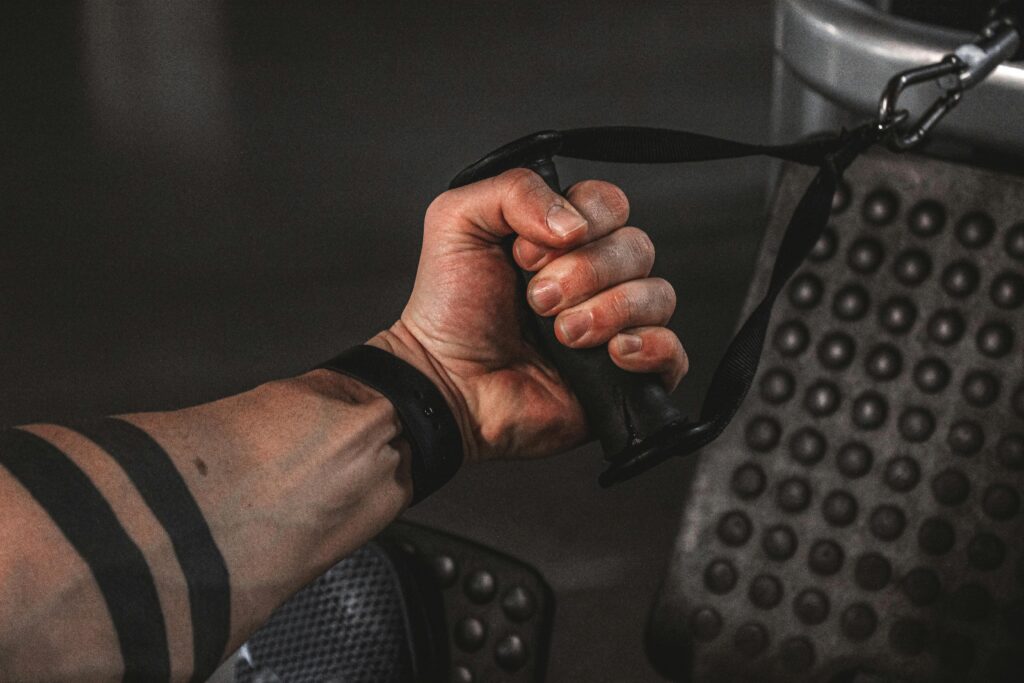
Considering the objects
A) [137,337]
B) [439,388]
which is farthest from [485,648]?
[137,337]

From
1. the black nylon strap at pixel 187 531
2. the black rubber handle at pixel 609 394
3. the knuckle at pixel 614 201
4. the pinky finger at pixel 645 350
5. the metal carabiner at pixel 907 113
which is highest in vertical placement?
the metal carabiner at pixel 907 113

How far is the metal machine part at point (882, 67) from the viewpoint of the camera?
2.24 feet

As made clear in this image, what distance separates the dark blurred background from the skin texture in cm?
37

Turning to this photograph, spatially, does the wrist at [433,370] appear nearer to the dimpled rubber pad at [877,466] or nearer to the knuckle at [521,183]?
the knuckle at [521,183]

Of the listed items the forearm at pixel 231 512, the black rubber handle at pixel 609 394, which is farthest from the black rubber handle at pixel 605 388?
the forearm at pixel 231 512

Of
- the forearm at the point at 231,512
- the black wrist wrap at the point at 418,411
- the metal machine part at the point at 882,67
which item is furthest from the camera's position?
the metal machine part at the point at 882,67

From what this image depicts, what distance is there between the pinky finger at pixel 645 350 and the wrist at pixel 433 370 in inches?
4.5

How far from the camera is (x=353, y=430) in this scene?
Answer: 0.55 metres

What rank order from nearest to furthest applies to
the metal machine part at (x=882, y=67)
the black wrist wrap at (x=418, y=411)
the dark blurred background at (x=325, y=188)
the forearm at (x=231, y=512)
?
the forearm at (x=231, y=512)
the black wrist wrap at (x=418, y=411)
the metal machine part at (x=882, y=67)
the dark blurred background at (x=325, y=188)

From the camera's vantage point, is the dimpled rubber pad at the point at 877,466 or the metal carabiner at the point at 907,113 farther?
the dimpled rubber pad at the point at 877,466

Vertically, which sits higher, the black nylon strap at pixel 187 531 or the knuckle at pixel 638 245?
the knuckle at pixel 638 245

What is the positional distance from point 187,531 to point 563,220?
22cm

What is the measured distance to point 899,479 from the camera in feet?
2.49

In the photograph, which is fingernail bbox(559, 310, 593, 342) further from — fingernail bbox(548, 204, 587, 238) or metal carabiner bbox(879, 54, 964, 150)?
metal carabiner bbox(879, 54, 964, 150)
